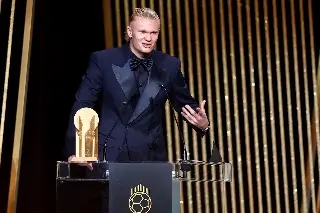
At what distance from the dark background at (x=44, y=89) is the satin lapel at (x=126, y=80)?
974 millimetres

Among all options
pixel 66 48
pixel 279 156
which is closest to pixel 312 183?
pixel 279 156

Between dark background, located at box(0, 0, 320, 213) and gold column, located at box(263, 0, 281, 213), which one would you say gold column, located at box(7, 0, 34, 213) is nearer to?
dark background, located at box(0, 0, 320, 213)

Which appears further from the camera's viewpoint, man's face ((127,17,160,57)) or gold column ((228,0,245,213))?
gold column ((228,0,245,213))

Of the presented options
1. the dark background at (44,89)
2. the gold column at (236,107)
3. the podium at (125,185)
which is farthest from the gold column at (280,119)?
the podium at (125,185)

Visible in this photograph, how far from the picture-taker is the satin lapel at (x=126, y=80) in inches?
90.3

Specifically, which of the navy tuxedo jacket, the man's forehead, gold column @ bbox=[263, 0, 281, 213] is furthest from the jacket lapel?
gold column @ bbox=[263, 0, 281, 213]

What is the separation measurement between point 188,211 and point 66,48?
3.76 feet

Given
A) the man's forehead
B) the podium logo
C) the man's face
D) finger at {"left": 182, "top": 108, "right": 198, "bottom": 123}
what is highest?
the man's forehead

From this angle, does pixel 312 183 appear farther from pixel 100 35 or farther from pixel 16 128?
pixel 16 128

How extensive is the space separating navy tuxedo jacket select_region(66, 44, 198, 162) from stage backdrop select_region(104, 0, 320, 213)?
3.95 ft

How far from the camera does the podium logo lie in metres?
1.86

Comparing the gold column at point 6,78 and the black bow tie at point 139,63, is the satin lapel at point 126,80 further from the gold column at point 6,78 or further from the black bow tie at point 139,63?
the gold column at point 6,78

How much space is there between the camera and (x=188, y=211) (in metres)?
3.61

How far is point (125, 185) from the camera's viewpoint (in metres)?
1.87
